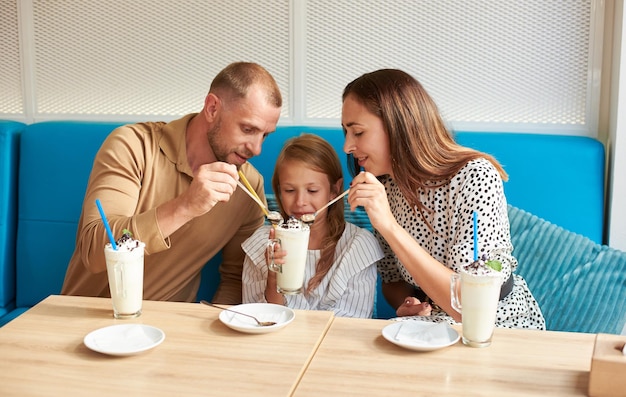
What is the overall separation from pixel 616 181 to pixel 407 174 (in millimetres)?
898

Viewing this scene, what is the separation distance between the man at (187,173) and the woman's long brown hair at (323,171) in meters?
0.12

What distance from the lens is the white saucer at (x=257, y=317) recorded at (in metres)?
1.65

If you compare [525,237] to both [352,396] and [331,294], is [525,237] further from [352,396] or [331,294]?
[352,396]

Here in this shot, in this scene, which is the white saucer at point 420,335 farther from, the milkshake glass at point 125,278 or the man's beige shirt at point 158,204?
the man's beige shirt at point 158,204

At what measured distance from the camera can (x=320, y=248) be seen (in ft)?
8.09

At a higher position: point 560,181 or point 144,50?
point 144,50

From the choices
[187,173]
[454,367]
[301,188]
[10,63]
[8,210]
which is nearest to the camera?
[454,367]

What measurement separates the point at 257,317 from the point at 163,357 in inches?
11.3

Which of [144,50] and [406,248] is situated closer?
[406,248]

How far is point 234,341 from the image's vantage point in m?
1.61

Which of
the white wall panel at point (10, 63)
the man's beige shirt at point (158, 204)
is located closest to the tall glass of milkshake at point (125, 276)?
the man's beige shirt at point (158, 204)

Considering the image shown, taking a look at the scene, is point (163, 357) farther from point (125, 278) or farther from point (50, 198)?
point (50, 198)

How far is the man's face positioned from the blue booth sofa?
0.93 ft

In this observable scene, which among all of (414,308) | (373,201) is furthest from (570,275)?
(373,201)
